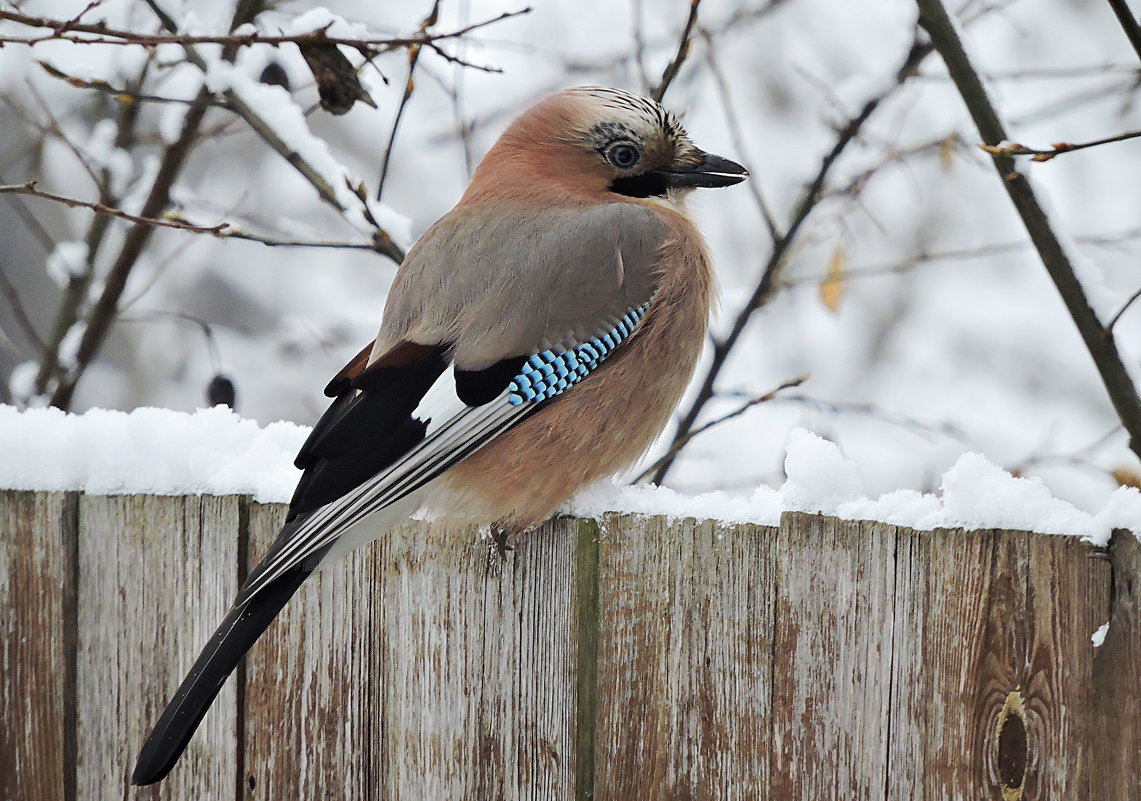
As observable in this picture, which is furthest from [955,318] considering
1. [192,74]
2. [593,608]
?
[593,608]

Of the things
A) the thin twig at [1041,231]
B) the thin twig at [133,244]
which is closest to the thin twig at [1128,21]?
the thin twig at [1041,231]

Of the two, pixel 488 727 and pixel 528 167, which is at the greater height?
pixel 528 167

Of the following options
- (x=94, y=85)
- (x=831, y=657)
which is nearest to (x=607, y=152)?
(x=94, y=85)

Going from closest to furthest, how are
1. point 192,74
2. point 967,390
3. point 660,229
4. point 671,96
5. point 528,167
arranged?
1. point 660,229
2. point 528,167
3. point 192,74
4. point 671,96
5. point 967,390

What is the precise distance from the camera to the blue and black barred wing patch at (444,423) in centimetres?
204

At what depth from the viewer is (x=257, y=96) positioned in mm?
2998

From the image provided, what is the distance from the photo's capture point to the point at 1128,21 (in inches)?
84.9

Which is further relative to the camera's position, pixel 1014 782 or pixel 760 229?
pixel 760 229

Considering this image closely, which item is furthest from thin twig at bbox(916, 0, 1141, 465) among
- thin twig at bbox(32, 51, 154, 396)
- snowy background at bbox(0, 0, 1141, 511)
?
snowy background at bbox(0, 0, 1141, 511)

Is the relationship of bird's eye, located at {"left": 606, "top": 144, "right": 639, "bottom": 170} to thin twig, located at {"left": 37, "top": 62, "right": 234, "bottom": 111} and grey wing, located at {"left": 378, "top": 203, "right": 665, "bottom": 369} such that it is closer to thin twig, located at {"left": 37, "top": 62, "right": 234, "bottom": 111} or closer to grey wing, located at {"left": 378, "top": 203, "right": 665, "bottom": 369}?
grey wing, located at {"left": 378, "top": 203, "right": 665, "bottom": 369}

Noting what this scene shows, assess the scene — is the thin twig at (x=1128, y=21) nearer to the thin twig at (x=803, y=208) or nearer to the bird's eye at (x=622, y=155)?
the thin twig at (x=803, y=208)

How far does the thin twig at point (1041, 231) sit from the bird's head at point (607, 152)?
0.57 metres

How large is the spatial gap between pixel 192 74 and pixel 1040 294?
6.18 m

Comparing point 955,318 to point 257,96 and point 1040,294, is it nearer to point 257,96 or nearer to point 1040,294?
point 1040,294
